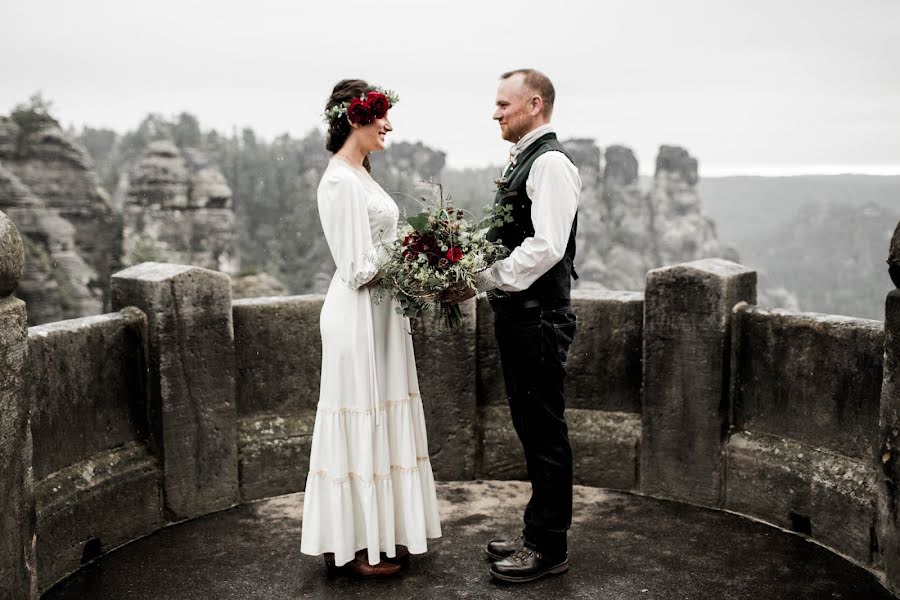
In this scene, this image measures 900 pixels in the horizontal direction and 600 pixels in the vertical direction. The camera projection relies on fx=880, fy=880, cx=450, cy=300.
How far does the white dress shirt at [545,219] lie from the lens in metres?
3.48

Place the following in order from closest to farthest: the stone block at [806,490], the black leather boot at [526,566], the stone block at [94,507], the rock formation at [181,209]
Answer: the black leather boot at [526,566]
the stone block at [94,507]
the stone block at [806,490]
the rock formation at [181,209]

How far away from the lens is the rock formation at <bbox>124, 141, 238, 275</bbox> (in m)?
70.1

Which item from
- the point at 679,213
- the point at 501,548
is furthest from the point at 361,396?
the point at 679,213

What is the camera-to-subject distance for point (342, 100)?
12.3 ft

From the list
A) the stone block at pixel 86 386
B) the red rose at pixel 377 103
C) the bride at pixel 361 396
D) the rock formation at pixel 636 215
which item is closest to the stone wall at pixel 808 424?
the bride at pixel 361 396

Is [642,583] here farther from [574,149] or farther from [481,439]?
[574,149]

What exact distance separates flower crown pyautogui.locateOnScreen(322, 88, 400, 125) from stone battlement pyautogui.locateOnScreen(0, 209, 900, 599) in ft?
4.53

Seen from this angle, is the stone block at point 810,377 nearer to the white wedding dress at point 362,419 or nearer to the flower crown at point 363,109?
the white wedding dress at point 362,419

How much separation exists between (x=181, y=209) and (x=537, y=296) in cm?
7168

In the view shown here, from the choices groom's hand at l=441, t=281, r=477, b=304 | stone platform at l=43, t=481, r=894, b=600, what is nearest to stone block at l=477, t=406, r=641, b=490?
stone platform at l=43, t=481, r=894, b=600

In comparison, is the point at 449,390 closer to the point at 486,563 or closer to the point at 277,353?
the point at 277,353

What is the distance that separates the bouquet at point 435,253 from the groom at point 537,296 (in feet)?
0.35

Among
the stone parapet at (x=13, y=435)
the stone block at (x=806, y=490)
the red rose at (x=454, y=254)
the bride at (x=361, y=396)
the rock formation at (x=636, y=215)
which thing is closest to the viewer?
the stone parapet at (x=13, y=435)

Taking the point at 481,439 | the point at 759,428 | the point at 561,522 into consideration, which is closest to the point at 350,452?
the point at 561,522
